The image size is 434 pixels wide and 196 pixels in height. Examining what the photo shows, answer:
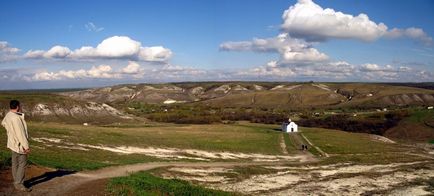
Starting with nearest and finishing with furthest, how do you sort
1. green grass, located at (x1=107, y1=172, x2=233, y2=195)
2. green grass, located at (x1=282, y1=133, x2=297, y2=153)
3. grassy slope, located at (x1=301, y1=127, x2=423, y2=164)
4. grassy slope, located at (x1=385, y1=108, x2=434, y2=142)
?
green grass, located at (x1=107, y1=172, x2=233, y2=195) < grassy slope, located at (x1=301, y1=127, x2=423, y2=164) < green grass, located at (x1=282, y1=133, x2=297, y2=153) < grassy slope, located at (x1=385, y1=108, x2=434, y2=142)

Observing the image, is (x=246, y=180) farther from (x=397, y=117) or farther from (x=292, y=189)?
(x=397, y=117)

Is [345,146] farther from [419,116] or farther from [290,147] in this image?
[419,116]

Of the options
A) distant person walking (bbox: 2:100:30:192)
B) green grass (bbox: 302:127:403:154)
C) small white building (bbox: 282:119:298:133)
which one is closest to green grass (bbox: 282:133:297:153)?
green grass (bbox: 302:127:403:154)

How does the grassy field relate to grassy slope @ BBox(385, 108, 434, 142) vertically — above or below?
above

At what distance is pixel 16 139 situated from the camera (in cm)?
2005

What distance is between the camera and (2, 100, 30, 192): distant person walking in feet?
65.5

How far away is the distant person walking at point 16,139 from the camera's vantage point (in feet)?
65.5

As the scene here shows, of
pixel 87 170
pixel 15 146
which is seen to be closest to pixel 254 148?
pixel 87 170

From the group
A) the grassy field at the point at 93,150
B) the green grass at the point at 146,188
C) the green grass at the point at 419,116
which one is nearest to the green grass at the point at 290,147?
the grassy field at the point at 93,150

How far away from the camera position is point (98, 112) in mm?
143000

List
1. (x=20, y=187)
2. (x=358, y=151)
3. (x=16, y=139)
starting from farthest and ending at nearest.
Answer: (x=358, y=151)
(x=20, y=187)
(x=16, y=139)

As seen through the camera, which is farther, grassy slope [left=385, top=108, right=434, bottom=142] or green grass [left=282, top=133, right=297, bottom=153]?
grassy slope [left=385, top=108, right=434, bottom=142]

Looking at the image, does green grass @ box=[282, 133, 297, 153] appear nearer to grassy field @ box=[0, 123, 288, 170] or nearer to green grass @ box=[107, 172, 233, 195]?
grassy field @ box=[0, 123, 288, 170]

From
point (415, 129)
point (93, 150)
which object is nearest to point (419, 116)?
point (415, 129)
